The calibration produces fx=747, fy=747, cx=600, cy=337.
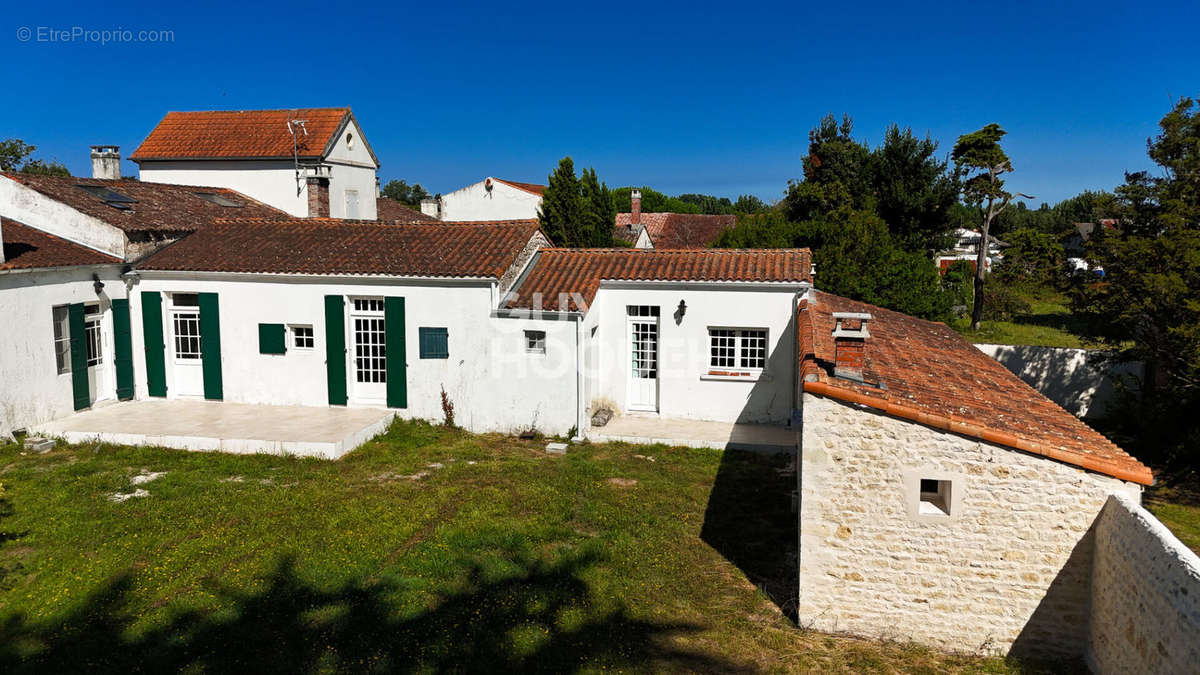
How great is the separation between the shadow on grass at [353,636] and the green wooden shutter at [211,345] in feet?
26.3

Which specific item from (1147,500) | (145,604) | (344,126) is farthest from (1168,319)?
(344,126)

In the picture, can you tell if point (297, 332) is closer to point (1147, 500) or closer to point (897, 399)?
point (897, 399)

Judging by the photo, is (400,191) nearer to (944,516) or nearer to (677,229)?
(677,229)

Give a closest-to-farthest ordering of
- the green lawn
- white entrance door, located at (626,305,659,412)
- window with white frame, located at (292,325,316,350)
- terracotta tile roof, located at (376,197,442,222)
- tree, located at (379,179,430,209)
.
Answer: the green lawn < white entrance door, located at (626,305,659,412) < window with white frame, located at (292,325,316,350) < terracotta tile roof, located at (376,197,442,222) < tree, located at (379,179,430,209)

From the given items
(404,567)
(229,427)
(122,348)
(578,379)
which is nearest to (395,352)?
(229,427)

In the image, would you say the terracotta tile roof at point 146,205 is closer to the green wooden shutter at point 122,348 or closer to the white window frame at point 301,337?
the green wooden shutter at point 122,348

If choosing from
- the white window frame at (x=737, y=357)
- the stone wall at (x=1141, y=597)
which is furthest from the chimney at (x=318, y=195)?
the stone wall at (x=1141, y=597)

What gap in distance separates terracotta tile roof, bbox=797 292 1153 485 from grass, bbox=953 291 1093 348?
15415 mm

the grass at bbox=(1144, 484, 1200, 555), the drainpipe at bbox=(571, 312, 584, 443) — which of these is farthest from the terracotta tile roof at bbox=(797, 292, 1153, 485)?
the drainpipe at bbox=(571, 312, 584, 443)

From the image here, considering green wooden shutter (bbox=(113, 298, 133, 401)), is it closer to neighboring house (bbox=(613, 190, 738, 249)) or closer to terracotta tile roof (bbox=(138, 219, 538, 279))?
terracotta tile roof (bbox=(138, 219, 538, 279))

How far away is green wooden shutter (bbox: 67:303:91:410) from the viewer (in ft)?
46.5

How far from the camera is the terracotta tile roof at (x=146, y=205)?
51.6ft

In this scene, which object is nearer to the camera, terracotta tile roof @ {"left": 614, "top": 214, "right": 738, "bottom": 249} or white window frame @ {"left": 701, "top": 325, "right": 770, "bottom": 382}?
white window frame @ {"left": 701, "top": 325, "right": 770, "bottom": 382}

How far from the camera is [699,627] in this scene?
25.4 ft
